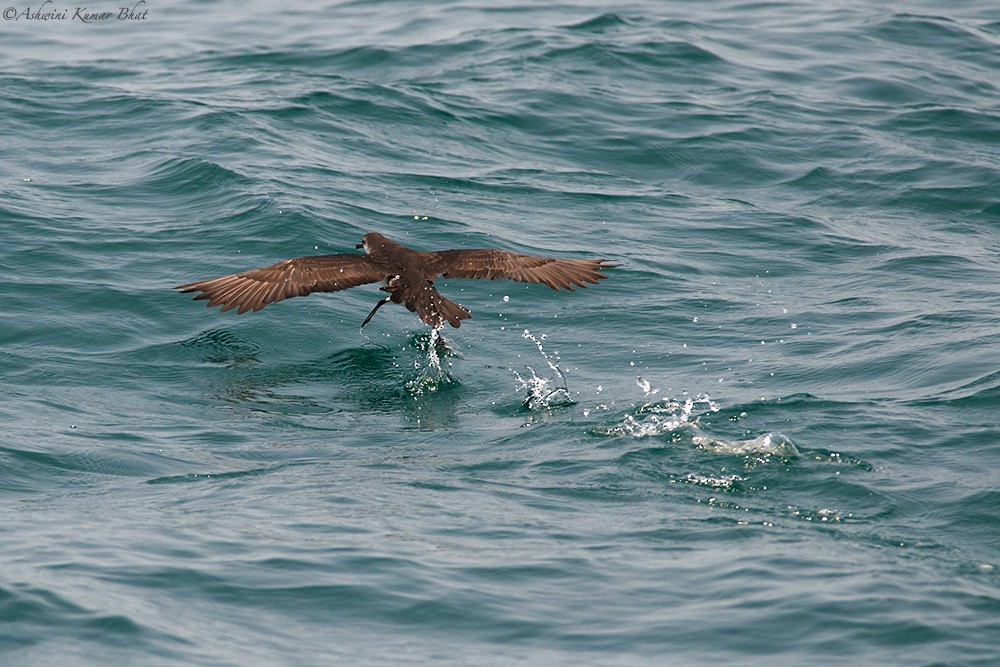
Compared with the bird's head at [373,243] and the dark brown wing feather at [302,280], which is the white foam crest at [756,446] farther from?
the bird's head at [373,243]

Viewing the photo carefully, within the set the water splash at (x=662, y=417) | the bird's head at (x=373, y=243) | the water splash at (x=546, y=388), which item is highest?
the bird's head at (x=373, y=243)

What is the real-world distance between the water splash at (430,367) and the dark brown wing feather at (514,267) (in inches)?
20.8

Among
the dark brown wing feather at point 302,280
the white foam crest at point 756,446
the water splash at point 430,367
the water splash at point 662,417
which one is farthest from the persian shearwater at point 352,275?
the white foam crest at point 756,446

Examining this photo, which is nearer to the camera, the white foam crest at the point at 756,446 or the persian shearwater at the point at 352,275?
the white foam crest at the point at 756,446

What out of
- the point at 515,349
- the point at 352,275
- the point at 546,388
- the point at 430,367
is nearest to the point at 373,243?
the point at 352,275

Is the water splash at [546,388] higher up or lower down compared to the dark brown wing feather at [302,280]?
lower down

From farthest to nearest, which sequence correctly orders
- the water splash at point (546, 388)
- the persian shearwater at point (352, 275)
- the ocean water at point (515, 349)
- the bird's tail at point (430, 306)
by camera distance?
the persian shearwater at point (352, 275) → the water splash at point (546, 388) → the bird's tail at point (430, 306) → the ocean water at point (515, 349)

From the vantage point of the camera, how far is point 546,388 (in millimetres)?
10664

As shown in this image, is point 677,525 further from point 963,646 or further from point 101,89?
point 101,89

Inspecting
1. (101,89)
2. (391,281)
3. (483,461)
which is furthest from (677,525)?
(101,89)

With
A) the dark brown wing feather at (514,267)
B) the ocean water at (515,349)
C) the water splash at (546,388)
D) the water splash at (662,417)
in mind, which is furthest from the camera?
the dark brown wing feather at (514,267)

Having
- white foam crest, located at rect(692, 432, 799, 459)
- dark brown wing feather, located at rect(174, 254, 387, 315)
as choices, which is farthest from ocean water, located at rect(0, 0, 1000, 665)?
dark brown wing feather, located at rect(174, 254, 387, 315)

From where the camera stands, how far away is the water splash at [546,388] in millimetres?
10250

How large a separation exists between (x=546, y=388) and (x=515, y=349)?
Result: 3.67 feet
